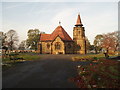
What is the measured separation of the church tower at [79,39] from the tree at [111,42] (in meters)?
11.4

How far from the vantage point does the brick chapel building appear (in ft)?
156

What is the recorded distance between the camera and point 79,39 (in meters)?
52.0

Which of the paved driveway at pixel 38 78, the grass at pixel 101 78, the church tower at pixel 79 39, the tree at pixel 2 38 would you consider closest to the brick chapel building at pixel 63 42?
the church tower at pixel 79 39

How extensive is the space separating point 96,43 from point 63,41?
106 ft

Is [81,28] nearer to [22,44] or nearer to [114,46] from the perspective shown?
[114,46]

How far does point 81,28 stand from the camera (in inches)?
2061

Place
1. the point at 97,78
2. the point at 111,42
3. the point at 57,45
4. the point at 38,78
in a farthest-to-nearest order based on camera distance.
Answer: the point at 111,42, the point at 57,45, the point at 38,78, the point at 97,78

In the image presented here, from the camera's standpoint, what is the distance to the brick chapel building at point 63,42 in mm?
47628

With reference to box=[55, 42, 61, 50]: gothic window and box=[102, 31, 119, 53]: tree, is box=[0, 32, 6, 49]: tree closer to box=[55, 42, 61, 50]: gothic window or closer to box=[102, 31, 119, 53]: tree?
box=[55, 42, 61, 50]: gothic window

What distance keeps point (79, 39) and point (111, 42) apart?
15.5m

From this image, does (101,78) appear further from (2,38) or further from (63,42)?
(2,38)

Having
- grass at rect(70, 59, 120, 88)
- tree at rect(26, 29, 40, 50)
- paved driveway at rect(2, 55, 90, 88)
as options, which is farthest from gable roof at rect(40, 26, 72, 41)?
grass at rect(70, 59, 120, 88)

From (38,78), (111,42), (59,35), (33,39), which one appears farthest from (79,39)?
(38,78)

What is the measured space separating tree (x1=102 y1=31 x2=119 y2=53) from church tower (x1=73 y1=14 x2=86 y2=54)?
11381mm
